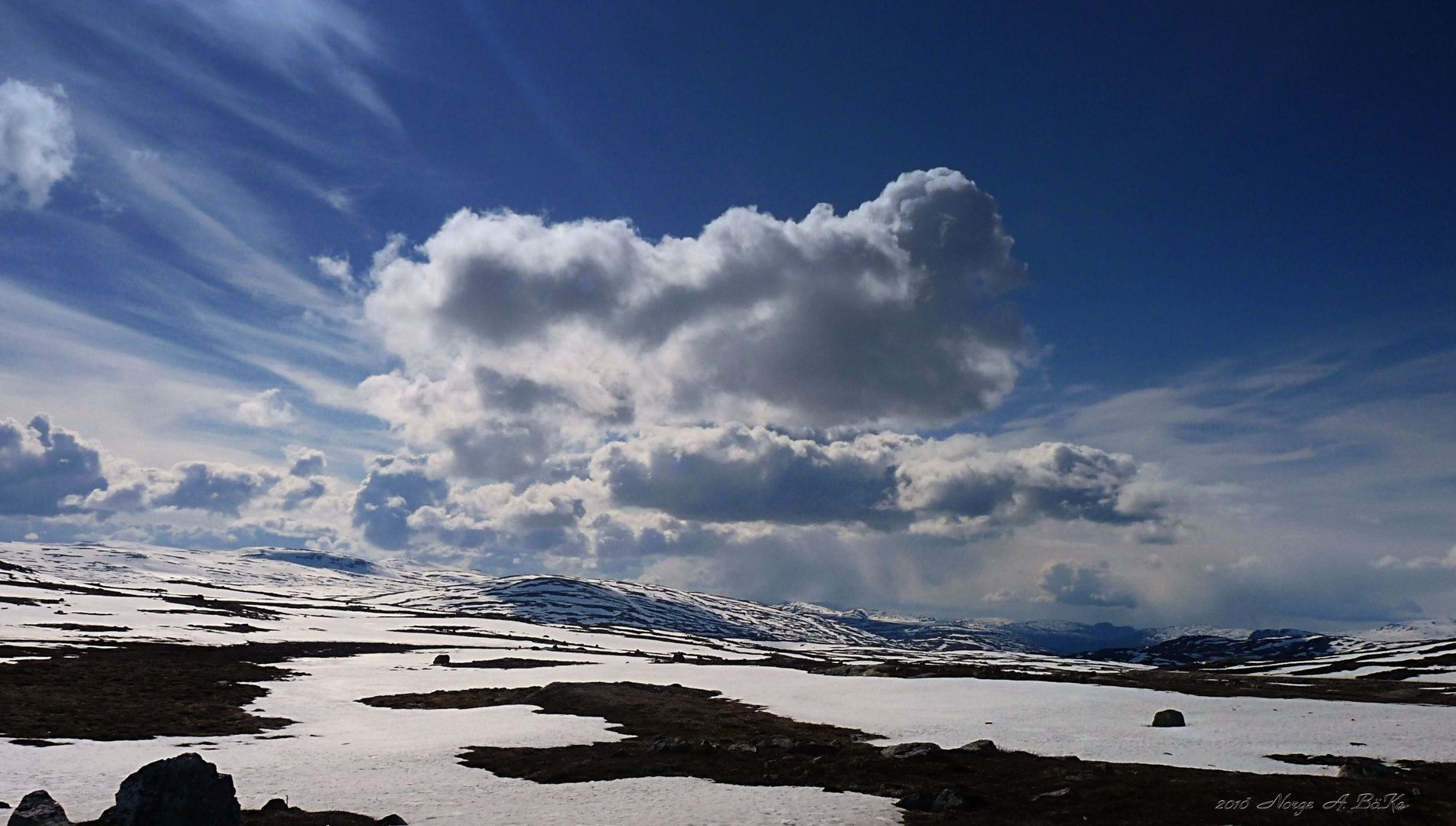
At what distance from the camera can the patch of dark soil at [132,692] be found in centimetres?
4459

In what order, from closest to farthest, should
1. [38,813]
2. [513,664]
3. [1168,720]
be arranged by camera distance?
[38,813]
[1168,720]
[513,664]

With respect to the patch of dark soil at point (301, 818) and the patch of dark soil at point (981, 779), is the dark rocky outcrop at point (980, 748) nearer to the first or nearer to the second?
the patch of dark soil at point (981, 779)

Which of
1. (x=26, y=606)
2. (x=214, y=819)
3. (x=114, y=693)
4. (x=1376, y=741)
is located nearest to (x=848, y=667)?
(x=1376, y=741)

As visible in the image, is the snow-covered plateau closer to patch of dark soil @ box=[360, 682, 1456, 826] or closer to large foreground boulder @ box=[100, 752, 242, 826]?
patch of dark soil @ box=[360, 682, 1456, 826]

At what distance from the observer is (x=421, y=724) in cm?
5156

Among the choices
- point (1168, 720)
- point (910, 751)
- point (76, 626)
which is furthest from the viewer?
point (76, 626)

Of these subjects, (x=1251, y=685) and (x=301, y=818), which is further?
(x=1251, y=685)

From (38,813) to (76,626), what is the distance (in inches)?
5179

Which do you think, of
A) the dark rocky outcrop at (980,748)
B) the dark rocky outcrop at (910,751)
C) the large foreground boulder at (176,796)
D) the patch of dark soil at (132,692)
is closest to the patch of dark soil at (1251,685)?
the dark rocky outcrop at (980,748)

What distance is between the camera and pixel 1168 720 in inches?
1916

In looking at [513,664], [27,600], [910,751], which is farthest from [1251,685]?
[27,600]

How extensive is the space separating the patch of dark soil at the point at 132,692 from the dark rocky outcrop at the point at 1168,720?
2262 inches

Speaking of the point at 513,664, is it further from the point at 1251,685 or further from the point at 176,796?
the point at 1251,685

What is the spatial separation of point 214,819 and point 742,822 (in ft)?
53.7
